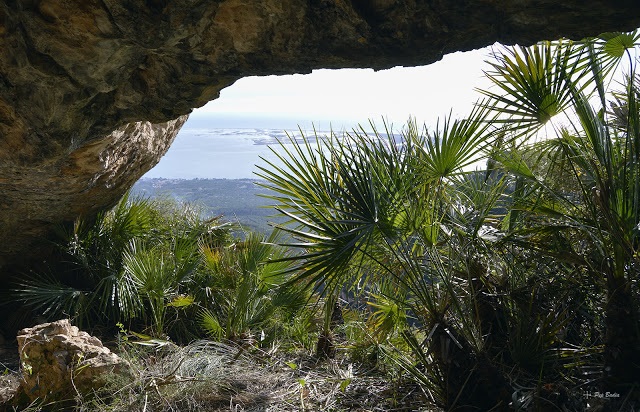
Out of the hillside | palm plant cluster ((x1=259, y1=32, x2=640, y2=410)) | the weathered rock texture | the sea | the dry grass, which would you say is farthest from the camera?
the sea

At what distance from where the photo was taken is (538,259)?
3.30 meters

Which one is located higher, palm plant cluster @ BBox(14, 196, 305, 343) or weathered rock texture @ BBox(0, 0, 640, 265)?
weathered rock texture @ BBox(0, 0, 640, 265)

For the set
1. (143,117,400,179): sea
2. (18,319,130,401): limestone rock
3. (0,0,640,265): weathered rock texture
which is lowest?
(18,319,130,401): limestone rock

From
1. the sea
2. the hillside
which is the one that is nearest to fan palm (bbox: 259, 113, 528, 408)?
the hillside

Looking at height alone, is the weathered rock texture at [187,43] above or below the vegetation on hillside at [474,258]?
above

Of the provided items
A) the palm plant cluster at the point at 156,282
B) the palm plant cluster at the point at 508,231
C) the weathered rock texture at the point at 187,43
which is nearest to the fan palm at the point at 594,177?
the palm plant cluster at the point at 508,231

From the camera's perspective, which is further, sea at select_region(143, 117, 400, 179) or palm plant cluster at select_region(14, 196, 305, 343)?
sea at select_region(143, 117, 400, 179)

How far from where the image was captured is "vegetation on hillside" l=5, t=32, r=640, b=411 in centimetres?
284

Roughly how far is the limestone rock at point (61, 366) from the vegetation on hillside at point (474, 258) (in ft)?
0.60

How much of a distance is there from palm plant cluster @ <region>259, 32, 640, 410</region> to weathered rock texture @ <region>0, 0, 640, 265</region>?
685 mm

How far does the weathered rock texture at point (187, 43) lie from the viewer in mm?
2434

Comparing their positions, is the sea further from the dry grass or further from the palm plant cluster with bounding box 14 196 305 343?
the dry grass

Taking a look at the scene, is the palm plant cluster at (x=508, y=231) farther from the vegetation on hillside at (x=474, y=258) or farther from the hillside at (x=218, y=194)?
the hillside at (x=218, y=194)

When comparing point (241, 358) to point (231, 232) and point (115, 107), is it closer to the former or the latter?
point (115, 107)
